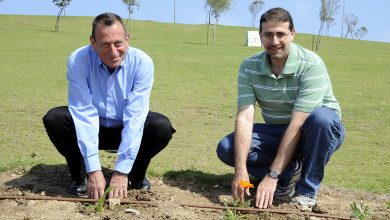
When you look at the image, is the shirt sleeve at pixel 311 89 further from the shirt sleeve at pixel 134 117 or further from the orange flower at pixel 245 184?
the shirt sleeve at pixel 134 117

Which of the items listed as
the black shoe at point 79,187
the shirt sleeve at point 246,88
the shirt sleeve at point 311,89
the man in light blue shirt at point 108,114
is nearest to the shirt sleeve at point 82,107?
the man in light blue shirt at point 108,114

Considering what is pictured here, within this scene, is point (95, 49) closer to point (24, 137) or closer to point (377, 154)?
point (24, 137)

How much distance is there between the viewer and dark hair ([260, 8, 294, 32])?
13.1 ft

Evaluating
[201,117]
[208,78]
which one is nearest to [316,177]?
[201,117]

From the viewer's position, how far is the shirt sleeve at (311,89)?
4051mm

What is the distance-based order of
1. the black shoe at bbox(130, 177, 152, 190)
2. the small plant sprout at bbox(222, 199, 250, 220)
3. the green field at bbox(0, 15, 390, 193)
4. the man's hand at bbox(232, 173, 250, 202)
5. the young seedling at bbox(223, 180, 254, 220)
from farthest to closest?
1. the green field at bbox(0, 15, 390, 193)
2. the black shoe at bbox(130, 177, 152, 190)
3. the man's hand at bbox(232, 173, 250, 202)
4. the young seedling at bbox(223, 180, 254, 220)
5. the small plant sprout at bbox(222, 199, 250, 220)

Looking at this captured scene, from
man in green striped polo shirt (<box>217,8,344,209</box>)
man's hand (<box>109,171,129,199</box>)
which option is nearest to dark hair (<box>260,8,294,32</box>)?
man in green striped polo shirt (<box>217,8,344,209</box>)

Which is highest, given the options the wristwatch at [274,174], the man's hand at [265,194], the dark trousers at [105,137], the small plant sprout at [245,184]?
the dark trousers at [105,137]

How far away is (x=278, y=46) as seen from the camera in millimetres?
4066

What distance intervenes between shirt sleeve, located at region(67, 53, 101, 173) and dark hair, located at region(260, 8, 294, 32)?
1.44 m

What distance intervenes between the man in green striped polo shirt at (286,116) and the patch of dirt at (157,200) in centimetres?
24

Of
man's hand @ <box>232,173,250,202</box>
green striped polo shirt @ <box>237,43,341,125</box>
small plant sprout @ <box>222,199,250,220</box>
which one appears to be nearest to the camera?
small plant sprout @ <box>222,199,250,220</box>

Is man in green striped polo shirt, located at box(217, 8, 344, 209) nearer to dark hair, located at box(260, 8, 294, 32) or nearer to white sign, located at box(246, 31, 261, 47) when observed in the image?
dark hair, located at box(260, 8, 294, 32)

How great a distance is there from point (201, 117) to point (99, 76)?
4.66m
